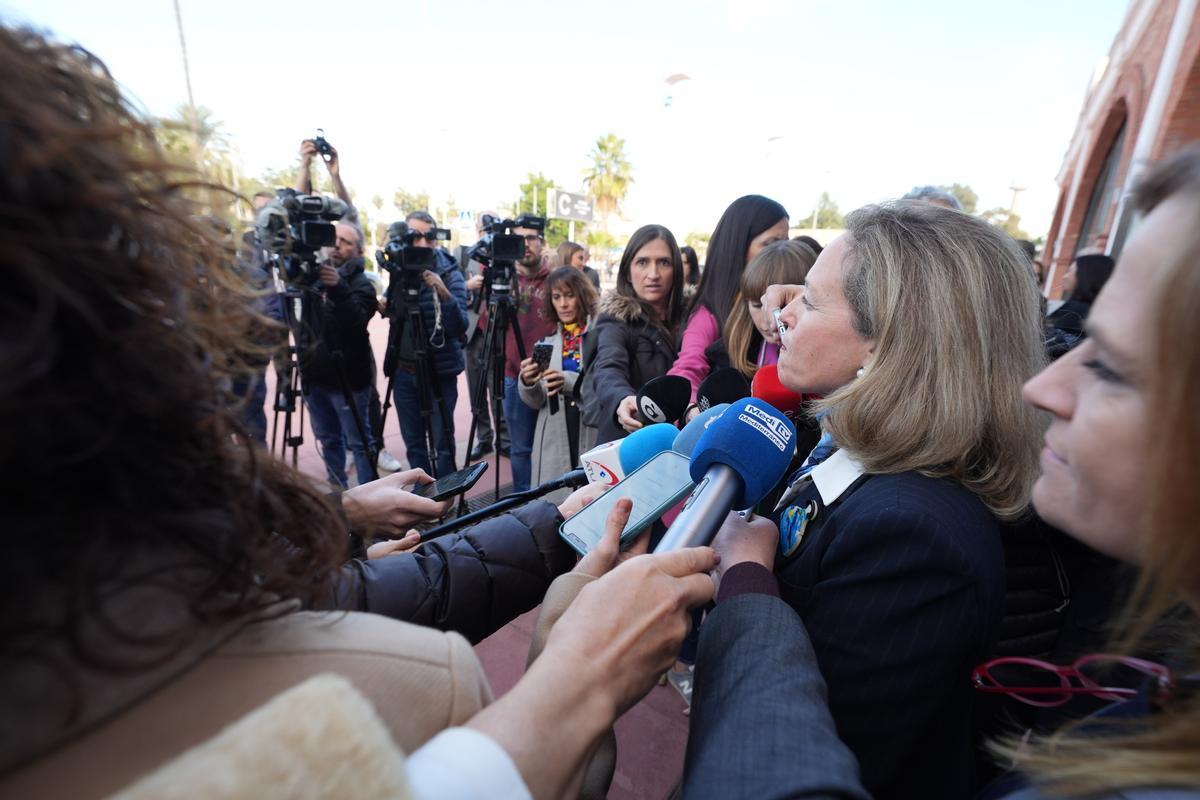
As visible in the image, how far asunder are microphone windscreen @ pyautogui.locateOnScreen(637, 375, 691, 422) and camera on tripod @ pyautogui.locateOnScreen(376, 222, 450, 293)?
213cm

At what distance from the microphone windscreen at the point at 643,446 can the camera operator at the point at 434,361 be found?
265cm

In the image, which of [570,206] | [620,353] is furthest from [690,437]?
[570,206]

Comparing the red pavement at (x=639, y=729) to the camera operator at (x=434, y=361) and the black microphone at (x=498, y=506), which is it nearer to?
the black microphone at (x=498, y=506)

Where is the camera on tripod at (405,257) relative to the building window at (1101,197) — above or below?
below

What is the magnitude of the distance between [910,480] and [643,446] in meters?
0.63

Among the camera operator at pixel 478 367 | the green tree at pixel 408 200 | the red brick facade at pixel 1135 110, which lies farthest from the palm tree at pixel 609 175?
the camera operator at pixel 478 367

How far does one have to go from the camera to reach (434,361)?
4.04 meters

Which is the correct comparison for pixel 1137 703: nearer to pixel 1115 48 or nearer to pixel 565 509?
pixel 565 509

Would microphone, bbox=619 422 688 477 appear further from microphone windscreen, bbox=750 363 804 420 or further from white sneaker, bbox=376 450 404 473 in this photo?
white sneaker, bbox=376 450 404 473

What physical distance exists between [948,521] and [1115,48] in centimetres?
1687

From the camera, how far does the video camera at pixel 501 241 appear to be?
3.60m

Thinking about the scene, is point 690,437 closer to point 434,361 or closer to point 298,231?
point 298,231

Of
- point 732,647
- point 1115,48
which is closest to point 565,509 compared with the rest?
point 732,647

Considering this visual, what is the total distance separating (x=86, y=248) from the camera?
0.43m
